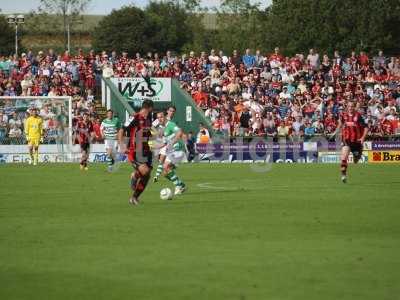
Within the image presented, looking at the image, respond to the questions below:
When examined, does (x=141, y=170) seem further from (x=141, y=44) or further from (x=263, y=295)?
(x=141, y=44)

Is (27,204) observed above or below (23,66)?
below

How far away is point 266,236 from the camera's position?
14.3 metres

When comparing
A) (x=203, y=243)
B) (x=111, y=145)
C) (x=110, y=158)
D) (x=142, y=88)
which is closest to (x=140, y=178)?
(x=203, y=243)

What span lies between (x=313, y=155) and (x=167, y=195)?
23050mm

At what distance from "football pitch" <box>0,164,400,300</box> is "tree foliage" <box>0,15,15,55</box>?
62251mm

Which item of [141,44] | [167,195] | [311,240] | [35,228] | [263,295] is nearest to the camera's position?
[263,295]

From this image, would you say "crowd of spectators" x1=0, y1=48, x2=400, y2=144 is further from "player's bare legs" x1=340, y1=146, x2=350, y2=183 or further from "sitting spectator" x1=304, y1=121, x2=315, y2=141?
"player's bare legs" x1=340, y1=146, x2=350, y2=183

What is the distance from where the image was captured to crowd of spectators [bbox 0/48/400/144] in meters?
43.1

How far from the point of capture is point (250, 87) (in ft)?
147

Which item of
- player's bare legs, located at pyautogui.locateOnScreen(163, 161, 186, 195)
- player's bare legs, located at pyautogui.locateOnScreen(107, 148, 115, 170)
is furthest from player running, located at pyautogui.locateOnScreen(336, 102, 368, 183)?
player's bare legs, located at pyautogui.locateOnScreen(107, 148, 115, 170)

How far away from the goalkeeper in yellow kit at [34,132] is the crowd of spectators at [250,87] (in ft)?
10.1

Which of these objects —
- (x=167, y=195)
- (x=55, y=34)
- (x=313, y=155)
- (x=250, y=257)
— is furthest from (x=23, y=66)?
(x=55, y=34)

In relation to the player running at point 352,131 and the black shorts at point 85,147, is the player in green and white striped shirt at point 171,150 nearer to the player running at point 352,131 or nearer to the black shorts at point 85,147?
the player running at point 352,131

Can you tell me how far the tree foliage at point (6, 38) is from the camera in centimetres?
8494
